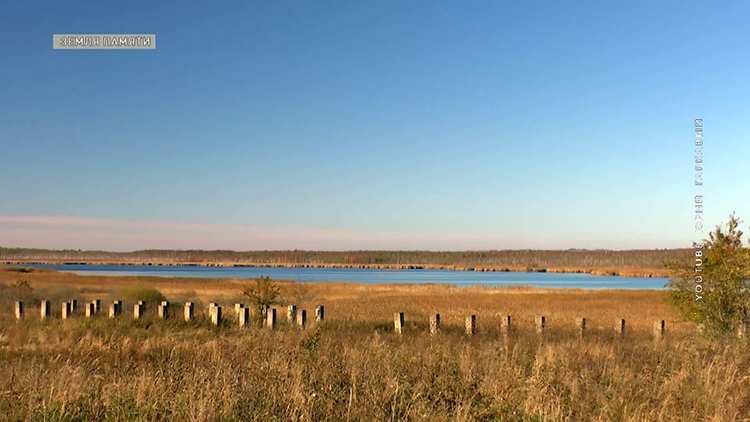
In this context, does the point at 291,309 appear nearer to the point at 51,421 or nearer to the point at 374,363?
the point at 374,363

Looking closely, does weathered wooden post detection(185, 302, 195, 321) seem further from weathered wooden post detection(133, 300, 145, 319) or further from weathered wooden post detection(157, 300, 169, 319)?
weathered wooden post detection(133, 300, 145, 319)

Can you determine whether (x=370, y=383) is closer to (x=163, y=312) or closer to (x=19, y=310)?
(x=163, y=312)

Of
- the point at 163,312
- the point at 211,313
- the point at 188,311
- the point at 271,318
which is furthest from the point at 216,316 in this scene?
the point at 163,312

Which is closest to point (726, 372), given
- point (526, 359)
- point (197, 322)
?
point (526, 359)

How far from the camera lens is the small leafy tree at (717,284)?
1770cm

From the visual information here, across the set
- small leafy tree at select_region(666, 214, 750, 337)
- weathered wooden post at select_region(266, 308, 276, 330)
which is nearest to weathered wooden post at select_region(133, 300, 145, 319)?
weathered wooden post at select_region(266, 308, 276, 330)

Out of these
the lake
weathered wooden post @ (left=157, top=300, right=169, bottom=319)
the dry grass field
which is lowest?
the lake

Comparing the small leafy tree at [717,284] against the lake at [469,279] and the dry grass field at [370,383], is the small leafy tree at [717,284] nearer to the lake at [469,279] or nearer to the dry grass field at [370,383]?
the dry grass field at [370,383]

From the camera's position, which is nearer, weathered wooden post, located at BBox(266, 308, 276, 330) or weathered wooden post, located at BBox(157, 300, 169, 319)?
weathered wooden post, located at BBox(266, 308, 276, 330)

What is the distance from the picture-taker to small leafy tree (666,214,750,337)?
58.1 feet

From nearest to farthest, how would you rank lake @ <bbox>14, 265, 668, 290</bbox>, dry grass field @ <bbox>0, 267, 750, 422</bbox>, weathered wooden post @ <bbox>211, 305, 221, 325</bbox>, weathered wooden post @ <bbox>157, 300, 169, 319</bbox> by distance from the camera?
1. dry grass field @ <bbox>0, 267, 750, 422</bbox>
2. weathered wooden post @ <bbox>211, 305, 221, 325</bbox>
3. weathered wooden post @ <bbox>157, 300, 169, 319</bbox>
4. lake @ <bbox>14, 265, 668, 290</bbox>

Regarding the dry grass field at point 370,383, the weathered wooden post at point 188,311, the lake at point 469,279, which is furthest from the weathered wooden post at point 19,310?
the lake at point 469,279

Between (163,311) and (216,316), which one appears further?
(163,311)

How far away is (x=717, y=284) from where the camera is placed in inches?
729
